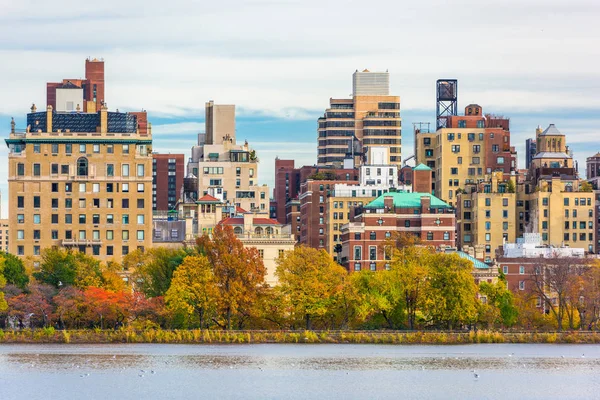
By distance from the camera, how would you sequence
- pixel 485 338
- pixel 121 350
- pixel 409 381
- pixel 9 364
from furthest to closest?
1. pixel 485 338
2. pixel 121 350
3. pixel 9 364
4. pixel 409 381

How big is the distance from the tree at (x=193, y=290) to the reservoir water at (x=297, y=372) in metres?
7.63

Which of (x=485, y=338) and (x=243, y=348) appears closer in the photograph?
(x=243, y=348)

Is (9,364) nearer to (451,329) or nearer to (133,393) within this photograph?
(133,393)

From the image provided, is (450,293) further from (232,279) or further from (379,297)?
(232,279)

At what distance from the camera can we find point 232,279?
19700 cm

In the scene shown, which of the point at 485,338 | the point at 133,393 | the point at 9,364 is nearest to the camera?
the point at 133,393

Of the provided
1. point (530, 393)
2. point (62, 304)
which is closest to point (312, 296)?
point (62, 304)

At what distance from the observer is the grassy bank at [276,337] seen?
187m

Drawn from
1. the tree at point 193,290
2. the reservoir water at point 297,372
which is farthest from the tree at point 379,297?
the tree at point 193,290

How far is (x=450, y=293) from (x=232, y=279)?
26852mm

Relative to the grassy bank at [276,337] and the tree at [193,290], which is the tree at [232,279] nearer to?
the tree at [193,290]

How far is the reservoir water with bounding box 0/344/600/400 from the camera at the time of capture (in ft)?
431

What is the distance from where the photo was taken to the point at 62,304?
194m

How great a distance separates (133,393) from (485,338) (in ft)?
240
